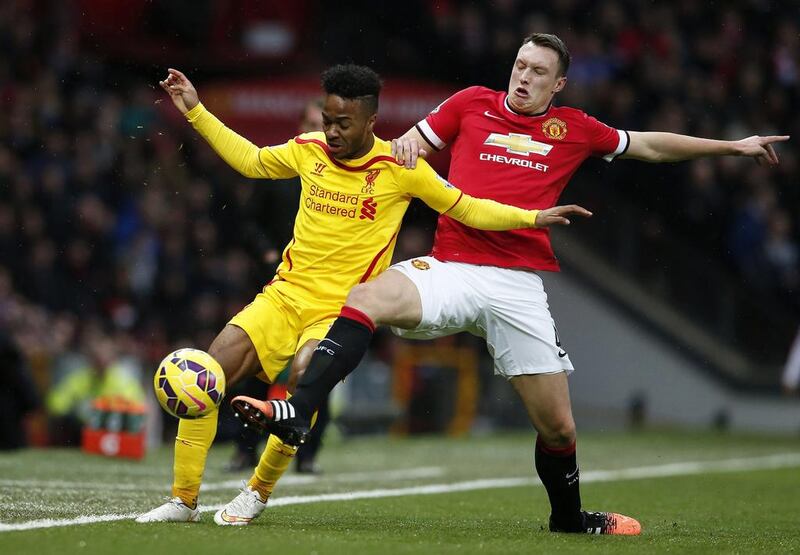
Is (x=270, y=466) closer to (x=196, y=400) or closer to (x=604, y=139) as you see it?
(x=196, y=400)

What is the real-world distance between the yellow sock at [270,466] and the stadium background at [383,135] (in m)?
9.74

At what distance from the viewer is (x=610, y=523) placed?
7.64 meters

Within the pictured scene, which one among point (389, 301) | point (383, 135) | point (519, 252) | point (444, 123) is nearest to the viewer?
point (389, 301)

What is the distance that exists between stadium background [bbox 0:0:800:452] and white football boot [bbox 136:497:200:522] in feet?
32.3

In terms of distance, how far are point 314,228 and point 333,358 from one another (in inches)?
33.7

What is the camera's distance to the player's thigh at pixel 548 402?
7.28 m

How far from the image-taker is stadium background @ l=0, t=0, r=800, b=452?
59.5 ft

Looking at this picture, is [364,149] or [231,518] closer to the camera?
[231,518]

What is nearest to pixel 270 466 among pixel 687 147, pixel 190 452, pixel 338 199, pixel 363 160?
pixel 190 452

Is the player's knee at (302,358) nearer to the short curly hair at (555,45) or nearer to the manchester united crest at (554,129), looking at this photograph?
the manchester united crest at (554,129)

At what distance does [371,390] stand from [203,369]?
39.7 feet

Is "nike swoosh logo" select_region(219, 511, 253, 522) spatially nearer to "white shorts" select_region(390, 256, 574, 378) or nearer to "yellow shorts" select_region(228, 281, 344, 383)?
"yellow shorts" select_region(228, 281, 344, 383)

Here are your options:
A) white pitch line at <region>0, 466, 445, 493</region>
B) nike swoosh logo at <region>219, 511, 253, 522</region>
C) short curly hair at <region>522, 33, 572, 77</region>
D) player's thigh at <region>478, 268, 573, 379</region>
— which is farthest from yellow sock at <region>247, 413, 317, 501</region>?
short curly hair at <region>522, 33, 572, 77</region>

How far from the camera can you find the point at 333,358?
6648 millimetres
